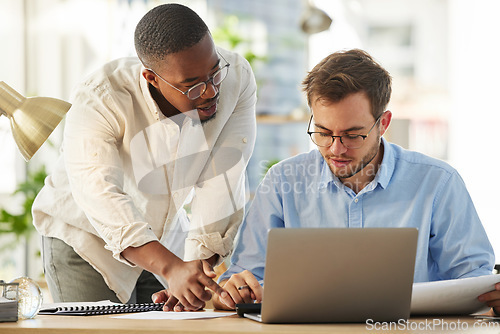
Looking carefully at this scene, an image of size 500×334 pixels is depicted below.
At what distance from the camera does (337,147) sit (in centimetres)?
180

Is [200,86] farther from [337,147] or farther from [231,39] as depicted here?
[231,39]

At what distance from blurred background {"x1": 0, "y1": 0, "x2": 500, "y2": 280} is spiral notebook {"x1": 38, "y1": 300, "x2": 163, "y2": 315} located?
95.0 inches

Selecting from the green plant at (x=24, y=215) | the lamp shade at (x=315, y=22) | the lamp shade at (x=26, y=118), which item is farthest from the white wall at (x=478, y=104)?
the lamp shade at (x=26, y=118)

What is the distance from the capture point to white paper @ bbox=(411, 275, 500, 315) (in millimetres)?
1352

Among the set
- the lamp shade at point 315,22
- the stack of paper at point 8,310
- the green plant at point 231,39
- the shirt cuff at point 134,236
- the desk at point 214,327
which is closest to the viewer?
the desk at point 214,327

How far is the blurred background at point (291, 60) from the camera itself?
13.5 ft

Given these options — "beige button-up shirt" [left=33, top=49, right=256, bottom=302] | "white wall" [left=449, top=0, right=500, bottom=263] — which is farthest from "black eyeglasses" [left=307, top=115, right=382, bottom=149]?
"white wall" [left=449, top=0, right=500, bottom=263]

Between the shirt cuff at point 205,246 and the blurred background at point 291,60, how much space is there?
2.32 metres

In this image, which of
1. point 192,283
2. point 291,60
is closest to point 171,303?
point 192,283

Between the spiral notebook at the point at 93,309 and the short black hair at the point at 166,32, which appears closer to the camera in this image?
the spiral notebook at the point at 93,309

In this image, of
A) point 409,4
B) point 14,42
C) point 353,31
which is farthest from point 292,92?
point 14,42

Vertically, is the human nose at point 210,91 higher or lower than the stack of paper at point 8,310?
higher

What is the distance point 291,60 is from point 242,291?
334cm

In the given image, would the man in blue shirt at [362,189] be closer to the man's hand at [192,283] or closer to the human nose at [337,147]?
the human nose at [337,147]
